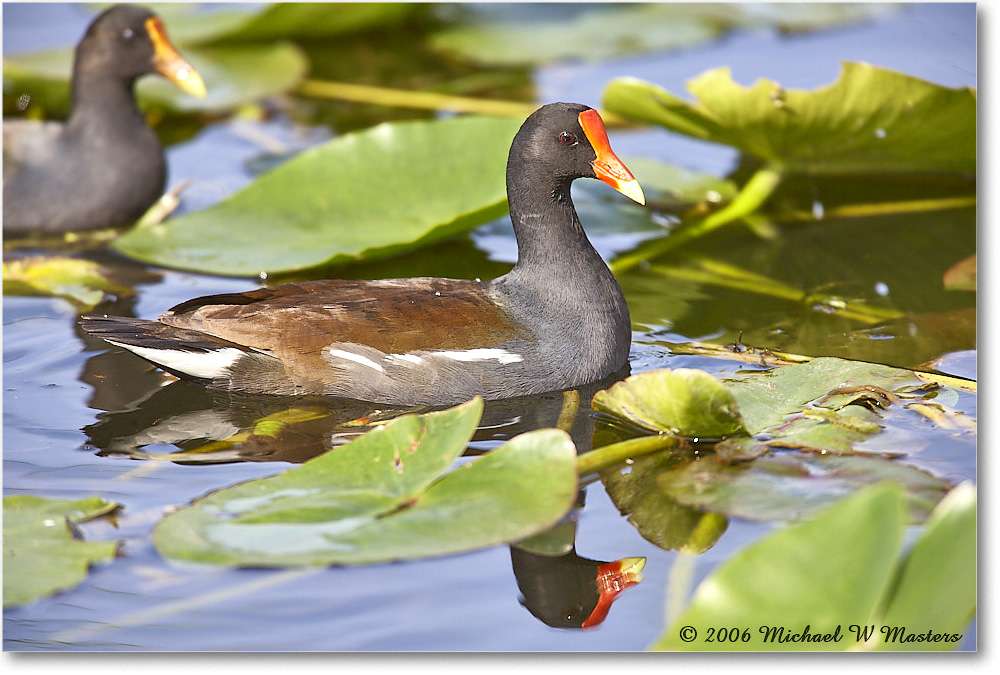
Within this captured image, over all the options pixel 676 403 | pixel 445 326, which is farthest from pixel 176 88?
pixel 676 403

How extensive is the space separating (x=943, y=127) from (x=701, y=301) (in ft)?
3.22

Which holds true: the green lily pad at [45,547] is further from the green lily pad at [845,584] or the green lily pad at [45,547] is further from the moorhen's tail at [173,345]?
the green lily pad at [845,584]

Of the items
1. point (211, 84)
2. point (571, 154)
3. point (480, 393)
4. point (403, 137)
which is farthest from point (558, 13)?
point (480, 393)

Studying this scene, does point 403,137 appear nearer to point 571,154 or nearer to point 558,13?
point 571,154

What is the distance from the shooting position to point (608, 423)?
3023mm

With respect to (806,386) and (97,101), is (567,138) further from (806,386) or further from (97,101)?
(97,101)

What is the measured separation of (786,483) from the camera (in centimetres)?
252

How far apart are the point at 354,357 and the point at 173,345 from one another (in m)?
0.48

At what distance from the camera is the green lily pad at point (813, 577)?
1.89 metres

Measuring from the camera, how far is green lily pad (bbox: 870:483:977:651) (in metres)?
1.92

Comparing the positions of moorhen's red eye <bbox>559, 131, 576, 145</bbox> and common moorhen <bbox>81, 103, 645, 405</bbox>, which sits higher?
moorhen's red eye <bbox>559, 131, 576, 145</bbox>

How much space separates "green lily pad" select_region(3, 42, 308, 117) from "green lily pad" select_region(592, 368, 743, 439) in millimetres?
3273

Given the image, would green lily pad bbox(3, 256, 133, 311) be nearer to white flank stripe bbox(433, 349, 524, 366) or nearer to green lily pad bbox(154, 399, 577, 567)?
white flank stripe bbox(433, 349, 524, 366)

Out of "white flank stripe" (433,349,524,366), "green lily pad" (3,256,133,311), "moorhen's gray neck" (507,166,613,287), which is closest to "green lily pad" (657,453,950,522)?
"white flank stripe" (433,349,524,366)
